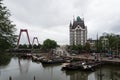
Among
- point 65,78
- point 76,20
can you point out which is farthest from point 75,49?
point 65,78

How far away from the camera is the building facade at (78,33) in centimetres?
17600

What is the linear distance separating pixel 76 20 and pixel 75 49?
61.1 m

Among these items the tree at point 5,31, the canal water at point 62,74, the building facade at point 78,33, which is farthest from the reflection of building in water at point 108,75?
the building facade at point 78,33

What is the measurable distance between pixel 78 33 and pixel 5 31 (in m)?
159

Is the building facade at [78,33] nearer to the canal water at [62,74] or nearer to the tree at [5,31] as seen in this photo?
the canal water at [62,74]

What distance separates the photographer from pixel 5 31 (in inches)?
826

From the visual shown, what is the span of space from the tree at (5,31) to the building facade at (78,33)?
154807 millimetres

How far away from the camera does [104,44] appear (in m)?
104

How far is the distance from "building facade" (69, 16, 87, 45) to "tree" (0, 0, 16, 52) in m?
155

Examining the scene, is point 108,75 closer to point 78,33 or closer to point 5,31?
point 5,31

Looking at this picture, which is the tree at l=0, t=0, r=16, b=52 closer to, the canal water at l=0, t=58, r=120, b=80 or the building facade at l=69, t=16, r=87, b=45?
the canal water at l=0, t=58, r=120, b=80

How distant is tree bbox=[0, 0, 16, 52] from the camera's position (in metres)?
20.6

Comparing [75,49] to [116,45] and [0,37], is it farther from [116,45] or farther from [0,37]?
[0,37]

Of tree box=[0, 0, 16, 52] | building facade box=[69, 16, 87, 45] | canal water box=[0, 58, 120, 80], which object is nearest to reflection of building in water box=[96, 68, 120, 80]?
canal water box=[0, 58, 120, 80]
